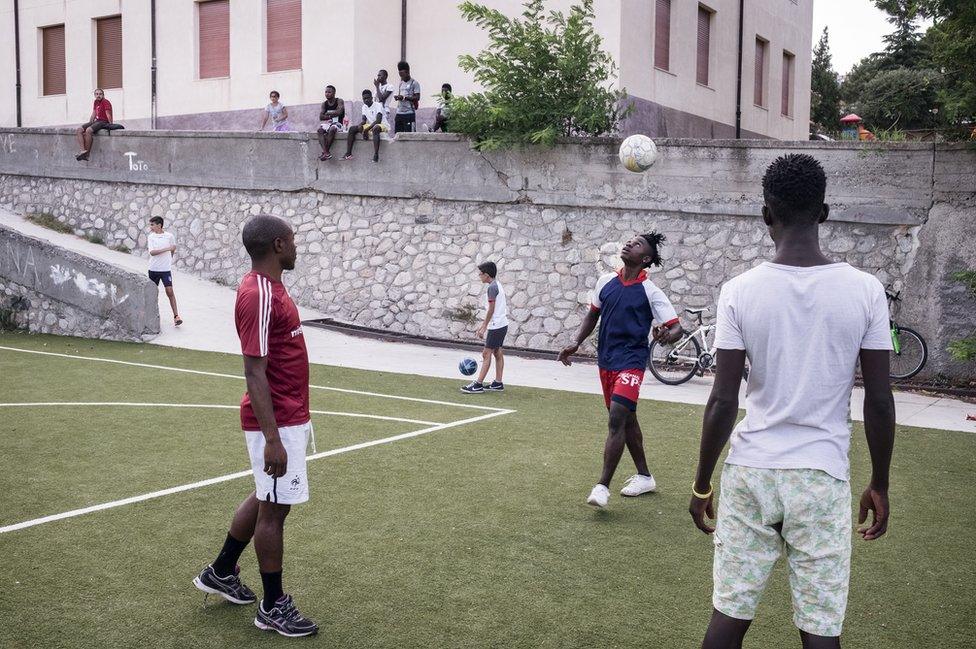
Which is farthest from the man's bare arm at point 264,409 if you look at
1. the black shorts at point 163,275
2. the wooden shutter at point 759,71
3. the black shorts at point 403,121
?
the wooden shutter at point 759,71

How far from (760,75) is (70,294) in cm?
2015

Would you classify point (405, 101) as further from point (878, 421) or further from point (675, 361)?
point (878, 421)

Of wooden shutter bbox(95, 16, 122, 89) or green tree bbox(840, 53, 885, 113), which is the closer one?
wooden shutter bbox(95, 16, 122, 89)

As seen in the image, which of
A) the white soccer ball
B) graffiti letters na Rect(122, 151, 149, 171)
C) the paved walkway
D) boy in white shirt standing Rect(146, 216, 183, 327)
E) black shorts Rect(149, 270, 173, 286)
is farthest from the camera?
graffiti letters na Rect(122, 151, 149, 171)

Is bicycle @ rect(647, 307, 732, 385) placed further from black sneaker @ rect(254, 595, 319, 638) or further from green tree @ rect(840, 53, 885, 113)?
green tree @ rect(840, 53, 885, 113)

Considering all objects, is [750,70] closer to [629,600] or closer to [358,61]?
[358,61]

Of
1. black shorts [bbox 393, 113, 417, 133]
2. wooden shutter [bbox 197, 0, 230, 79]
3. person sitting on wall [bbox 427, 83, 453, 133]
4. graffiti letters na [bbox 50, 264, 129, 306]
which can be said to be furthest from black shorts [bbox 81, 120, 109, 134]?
person sitting on wall [bbox 427, 83, 453, 133]

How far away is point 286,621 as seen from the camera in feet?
15.9

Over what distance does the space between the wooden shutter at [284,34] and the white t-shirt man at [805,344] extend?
22.6 m

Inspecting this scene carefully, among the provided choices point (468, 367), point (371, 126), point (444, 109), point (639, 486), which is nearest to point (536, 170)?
point (444, 109)

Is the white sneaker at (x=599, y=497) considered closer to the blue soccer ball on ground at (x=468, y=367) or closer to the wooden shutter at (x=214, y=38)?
the blue soccer ball on ground at (x=468, y=367)

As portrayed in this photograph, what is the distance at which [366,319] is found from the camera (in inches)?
755

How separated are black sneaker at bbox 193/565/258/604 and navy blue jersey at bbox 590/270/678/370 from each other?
328 centimetres

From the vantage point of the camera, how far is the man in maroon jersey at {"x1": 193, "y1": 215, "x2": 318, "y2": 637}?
463cm
